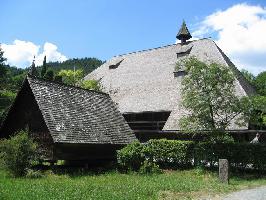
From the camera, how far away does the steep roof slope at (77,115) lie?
22750 millimetres

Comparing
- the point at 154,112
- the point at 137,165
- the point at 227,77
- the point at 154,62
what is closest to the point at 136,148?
the point at 137,165

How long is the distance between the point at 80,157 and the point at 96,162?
2328 mm

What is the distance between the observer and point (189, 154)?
2578 centimetres

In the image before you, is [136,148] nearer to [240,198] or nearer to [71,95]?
[71,95]

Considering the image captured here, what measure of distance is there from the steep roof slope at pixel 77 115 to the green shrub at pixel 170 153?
6.50ft

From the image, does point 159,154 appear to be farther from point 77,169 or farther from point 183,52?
point 183,52

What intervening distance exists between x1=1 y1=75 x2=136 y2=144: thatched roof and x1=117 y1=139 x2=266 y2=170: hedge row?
6.64ft

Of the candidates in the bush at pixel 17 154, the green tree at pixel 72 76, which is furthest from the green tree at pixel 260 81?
the bush at pixel 17 154

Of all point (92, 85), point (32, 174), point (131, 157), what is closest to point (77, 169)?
point (131, 157)

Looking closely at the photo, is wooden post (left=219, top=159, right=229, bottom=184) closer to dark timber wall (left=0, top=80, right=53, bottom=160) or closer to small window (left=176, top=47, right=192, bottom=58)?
dark timber wall (left=0, top=80, right=53, bottom=160)

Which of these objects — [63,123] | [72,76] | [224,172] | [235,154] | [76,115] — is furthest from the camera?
[72,76]

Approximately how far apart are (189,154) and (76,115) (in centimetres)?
795

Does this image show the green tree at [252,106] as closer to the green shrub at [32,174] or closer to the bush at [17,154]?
the green shrub at [32,174]

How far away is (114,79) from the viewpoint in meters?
46.9
